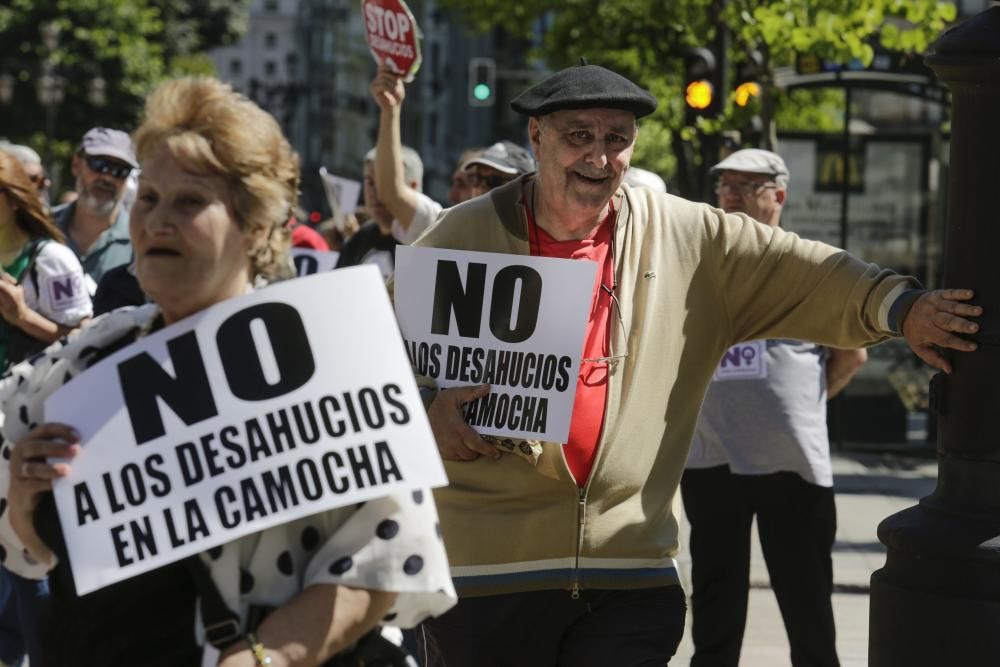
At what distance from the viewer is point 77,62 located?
133 feet

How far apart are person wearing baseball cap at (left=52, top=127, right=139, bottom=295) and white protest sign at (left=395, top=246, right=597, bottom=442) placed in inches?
157

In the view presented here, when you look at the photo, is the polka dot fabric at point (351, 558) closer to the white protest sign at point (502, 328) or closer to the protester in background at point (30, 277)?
the white protest sign at point (502, 328)

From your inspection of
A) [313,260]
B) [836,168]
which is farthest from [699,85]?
[313,260]

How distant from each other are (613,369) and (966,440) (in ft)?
2.88

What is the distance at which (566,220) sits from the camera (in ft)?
14.3

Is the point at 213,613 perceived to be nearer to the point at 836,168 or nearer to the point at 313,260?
the point at 313,260

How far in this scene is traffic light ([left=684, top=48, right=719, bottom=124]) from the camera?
1320 centimetres

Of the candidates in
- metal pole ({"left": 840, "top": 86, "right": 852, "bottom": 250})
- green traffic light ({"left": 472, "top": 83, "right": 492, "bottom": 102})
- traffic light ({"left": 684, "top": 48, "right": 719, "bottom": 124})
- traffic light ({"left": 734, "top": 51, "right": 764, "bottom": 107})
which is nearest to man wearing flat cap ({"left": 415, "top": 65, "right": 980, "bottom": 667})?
traffic light ({"left": 734, "top": 51, "right": 764, "bottom": 107})

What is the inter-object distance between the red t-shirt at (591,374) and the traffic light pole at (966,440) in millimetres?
825

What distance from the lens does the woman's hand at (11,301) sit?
21.0ft

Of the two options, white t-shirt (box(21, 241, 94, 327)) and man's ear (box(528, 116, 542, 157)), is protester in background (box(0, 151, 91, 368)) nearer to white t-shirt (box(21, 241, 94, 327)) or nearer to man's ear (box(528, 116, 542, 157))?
white t-shirt (box(21, 241, 94, 327))

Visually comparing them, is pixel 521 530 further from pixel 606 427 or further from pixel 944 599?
pixel 944 599

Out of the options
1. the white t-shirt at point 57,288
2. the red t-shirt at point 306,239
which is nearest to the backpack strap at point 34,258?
the white t-shirt at point 57,288

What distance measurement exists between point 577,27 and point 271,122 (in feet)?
66.9
